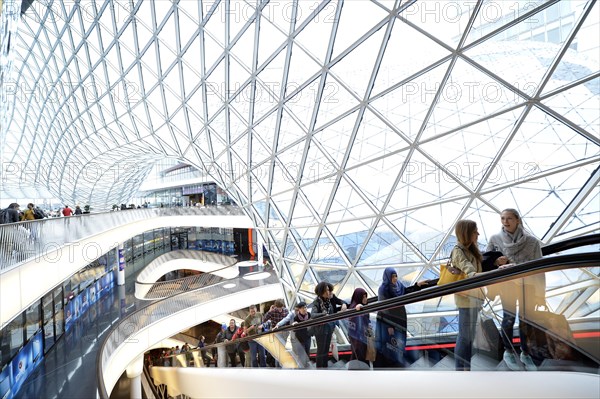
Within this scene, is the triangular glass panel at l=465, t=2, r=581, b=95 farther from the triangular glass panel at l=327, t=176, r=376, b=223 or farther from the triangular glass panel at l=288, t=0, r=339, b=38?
the triangular glass panel at l=327, t=176, r=376, b=223

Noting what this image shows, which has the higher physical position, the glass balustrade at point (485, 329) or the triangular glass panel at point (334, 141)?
the triangular glass panel at point (334, 141)

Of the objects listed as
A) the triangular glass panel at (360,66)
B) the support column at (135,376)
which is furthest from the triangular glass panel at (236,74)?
the support column at (135,376)

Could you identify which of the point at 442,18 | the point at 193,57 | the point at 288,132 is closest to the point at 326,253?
the point at 288,132

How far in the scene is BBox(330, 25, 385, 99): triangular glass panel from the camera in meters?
10.9

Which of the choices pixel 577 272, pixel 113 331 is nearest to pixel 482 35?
pixel 577 272

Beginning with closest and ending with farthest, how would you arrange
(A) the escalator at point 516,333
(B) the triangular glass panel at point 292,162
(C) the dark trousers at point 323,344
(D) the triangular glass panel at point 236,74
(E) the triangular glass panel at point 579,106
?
1. (A) the escalator at point 516,333
2. (C) the dark trousers at point 323,344
3. (E) the triangular glass panel at point 579,106
4. (B) the triangular glass panel at point 292,162
5. (D) the triangular glass panel at point 236,74

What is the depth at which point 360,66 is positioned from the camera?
11695 millimetres

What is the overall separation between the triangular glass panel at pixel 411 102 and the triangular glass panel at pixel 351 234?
4140 millimetres

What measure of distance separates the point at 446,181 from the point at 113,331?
16.8 metres

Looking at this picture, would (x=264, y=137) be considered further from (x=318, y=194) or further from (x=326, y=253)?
(x=326, y=253)

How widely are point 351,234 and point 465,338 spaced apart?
10.3 metres

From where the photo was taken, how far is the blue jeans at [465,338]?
4.45m

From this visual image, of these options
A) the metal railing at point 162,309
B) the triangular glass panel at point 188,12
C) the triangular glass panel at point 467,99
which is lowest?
the metal railing at point 162,309

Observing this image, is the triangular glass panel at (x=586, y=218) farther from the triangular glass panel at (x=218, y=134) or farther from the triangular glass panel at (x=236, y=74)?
the triangular glass panel at (x=218, y=134)
